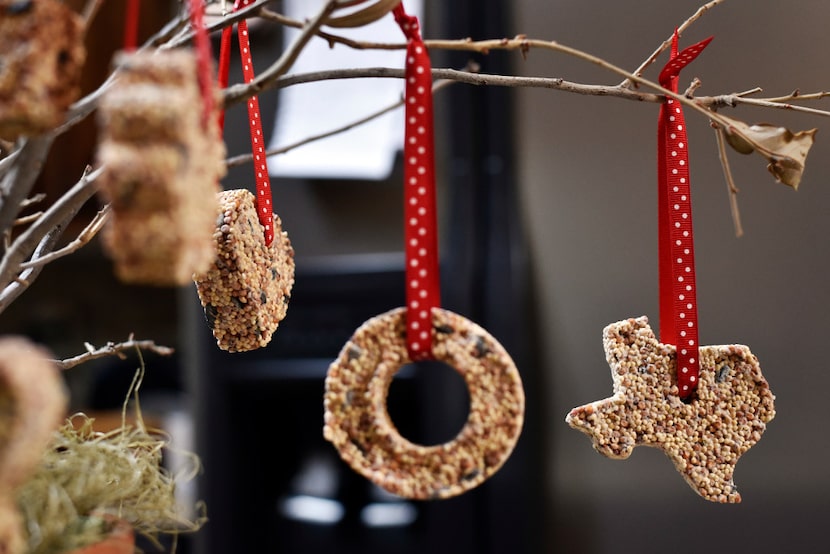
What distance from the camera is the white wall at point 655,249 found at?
3.46 ft

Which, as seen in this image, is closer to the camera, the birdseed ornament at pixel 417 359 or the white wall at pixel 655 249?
the birdseed ornament at pixel 417 359

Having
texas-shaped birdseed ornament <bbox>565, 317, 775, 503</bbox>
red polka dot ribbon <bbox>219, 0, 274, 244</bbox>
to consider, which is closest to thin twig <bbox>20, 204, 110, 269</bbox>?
red polka dot ribbon <bbox>219, 0, 274, 244</bbox>

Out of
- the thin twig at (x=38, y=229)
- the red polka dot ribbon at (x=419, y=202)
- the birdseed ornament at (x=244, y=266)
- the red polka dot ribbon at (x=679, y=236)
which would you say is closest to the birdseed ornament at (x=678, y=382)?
the red polka dot ribbon at (x=679, y=236)

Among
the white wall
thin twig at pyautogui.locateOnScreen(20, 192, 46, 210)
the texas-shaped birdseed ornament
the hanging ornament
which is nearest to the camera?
the hanging ornament

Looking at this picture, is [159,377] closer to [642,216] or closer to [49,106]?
[642,216]

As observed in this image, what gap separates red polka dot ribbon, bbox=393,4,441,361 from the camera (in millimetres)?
511

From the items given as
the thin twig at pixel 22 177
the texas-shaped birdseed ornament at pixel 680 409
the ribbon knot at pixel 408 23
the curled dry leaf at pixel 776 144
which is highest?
the ribbon knot at pixel 408 23

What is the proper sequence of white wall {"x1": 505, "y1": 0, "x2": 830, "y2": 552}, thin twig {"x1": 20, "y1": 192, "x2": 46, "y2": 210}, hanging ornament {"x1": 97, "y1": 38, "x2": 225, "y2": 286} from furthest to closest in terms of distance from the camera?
white wall {"x1": 505, "y1": 0, "x2": 830, "y2": 552}
thin twig {"x1": 20, "y1": 192, "x2": 46, "y2": 210}
hanging ornament {"x1": 97, "y1": 38, "x2": 225, "y2": 286}

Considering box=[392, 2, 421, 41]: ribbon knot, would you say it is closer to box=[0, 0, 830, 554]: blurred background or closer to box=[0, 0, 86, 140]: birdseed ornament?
box=[0, 0, 86, 140]: birdseed ornament

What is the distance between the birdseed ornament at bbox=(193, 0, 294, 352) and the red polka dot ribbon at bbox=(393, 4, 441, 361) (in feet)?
0.48

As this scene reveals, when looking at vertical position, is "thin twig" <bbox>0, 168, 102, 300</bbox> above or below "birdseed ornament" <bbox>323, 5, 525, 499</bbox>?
above

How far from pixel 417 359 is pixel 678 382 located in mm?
215

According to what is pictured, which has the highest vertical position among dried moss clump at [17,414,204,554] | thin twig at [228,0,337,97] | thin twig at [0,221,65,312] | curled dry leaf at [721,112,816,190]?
thin twig at [228,0,337,97]

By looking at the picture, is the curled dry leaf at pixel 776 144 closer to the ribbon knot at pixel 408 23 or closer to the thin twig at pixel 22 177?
the ribbon knot at pixel 408 23
